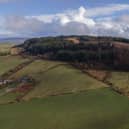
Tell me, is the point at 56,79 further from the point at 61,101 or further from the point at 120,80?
the point at 61,101

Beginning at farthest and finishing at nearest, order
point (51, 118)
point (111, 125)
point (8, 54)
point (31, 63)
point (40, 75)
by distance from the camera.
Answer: point (8, 54) → point (31, 63) → point (40, 75) → point (51, 118) → point (111, 125)

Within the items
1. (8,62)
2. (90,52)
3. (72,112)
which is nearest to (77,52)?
(90,52)

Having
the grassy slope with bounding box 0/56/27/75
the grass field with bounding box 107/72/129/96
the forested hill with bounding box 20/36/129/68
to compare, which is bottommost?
the grass field with bounding box 107/72/129/96

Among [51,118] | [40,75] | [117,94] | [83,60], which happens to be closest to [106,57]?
[83,60]

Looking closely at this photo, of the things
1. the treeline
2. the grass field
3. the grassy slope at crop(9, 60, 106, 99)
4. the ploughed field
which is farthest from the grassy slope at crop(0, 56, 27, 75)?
the grass field

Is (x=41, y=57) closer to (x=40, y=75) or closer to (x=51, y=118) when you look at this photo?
(x=40, y=75)

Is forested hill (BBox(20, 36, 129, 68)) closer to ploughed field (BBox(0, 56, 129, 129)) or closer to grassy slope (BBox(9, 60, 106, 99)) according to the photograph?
grassy slope (BBox(9, 60, 106, 99))
